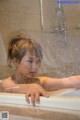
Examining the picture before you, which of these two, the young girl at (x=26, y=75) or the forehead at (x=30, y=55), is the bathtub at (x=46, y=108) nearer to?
the young girl at (x=26, y=75)

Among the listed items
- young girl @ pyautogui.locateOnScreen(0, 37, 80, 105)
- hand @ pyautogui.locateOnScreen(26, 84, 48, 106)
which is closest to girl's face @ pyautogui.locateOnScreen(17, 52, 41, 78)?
young girl @ pyautogui.locateOnScreen(0, 37, 80, 105)

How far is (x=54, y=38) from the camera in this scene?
1.47 m

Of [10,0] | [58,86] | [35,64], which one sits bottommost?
[58,86]

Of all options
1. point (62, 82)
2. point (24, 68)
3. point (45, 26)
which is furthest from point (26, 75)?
point (45, 26)

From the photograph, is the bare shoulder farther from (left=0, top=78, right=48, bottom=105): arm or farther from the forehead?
the forehead

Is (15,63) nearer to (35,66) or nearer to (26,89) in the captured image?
(35,66)

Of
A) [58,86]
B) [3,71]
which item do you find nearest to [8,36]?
[3,71]

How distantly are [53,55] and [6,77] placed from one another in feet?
0.95

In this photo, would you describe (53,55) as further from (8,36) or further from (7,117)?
(7,117)

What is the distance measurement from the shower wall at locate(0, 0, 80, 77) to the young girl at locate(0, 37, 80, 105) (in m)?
0.17

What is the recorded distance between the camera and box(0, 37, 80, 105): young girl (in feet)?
3.62

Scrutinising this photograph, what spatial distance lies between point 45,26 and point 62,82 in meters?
0.44

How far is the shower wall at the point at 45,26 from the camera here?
1385 mm

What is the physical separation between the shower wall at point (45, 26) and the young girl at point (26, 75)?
0.57 ft
